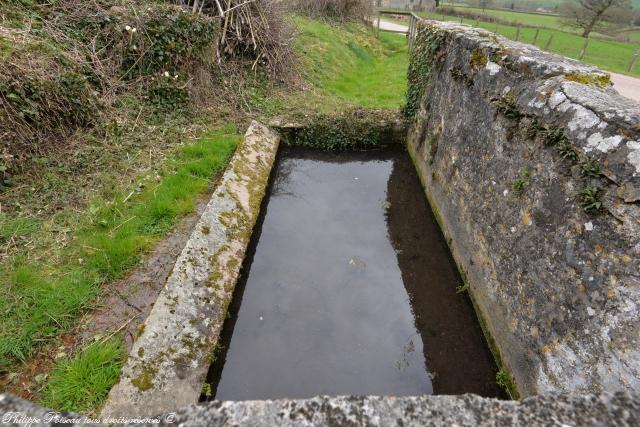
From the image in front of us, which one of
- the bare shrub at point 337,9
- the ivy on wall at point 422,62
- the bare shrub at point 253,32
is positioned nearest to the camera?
the ivy on wall at point 422,62

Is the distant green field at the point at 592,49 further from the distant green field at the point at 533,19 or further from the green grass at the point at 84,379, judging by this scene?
the green grass at the point at 84,379

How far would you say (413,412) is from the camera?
1.65 metres

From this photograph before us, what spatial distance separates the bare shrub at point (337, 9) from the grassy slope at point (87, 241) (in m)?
14.0

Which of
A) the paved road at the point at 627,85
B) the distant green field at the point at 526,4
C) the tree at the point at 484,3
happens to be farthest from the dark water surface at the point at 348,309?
the distant green field at the point at 526,4

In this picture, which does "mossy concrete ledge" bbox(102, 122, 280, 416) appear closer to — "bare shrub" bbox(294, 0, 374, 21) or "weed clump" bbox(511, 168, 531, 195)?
"weed clump" bbox(511, 168, 531, 195)

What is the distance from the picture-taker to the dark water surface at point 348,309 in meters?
3.72

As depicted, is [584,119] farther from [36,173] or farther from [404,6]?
[404,6]

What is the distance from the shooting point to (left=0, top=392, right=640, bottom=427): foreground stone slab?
1.58 metres

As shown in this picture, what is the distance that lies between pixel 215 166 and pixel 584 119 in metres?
5.06

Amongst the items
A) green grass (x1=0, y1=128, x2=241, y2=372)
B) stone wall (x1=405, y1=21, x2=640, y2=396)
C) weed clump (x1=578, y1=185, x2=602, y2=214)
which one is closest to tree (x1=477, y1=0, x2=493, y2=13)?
stone wall (x1=405, y1=21, x2=640, y2=396)

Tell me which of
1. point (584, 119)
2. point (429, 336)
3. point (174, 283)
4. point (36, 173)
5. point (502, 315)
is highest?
point (584, 119)

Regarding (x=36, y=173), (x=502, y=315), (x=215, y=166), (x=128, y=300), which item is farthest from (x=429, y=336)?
(x=36, y=173)

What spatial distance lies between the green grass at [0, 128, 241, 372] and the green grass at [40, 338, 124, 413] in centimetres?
42

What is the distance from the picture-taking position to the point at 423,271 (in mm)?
5152
